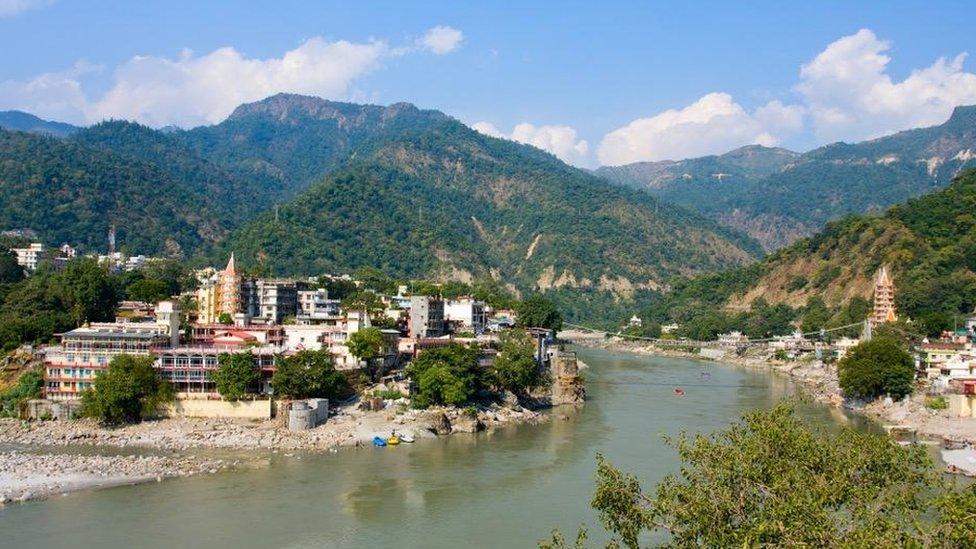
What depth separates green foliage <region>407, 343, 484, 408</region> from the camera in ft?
116

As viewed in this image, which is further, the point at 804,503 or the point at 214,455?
the point at 214,455

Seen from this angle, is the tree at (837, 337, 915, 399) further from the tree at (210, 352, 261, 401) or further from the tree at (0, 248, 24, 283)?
the tree at (0, 248, 24, 283)

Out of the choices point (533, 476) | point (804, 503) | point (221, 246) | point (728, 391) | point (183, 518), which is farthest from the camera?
point (221, 246)

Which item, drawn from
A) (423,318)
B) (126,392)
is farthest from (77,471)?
(423,318)

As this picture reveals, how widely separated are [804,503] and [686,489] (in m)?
2.21

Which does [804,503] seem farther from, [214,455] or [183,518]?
[214,455]

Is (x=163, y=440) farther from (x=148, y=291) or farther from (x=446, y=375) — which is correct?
(x=148, y=291)

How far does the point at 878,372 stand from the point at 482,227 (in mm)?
109037

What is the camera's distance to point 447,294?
6556 centimetres

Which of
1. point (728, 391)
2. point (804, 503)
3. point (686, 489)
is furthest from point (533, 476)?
point (728, 391)

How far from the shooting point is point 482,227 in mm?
149375

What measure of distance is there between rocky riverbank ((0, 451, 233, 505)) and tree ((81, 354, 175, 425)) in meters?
3.29

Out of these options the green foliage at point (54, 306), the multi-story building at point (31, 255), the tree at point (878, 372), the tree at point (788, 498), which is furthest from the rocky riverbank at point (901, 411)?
the multi-story building at point (31, 255)

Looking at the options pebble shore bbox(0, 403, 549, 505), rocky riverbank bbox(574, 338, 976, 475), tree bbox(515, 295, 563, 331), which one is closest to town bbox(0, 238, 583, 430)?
pebble shore bbox(0, 403, 549, 505)
